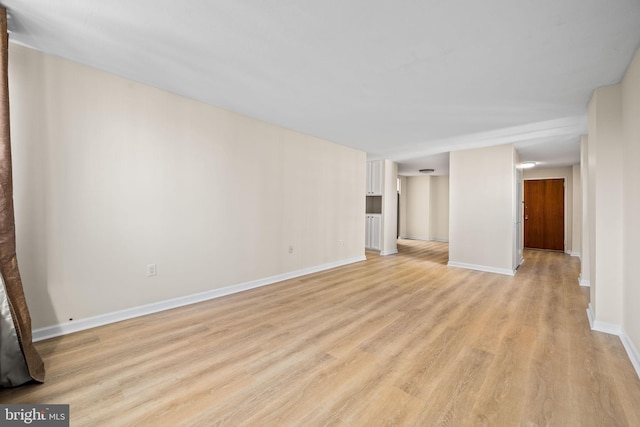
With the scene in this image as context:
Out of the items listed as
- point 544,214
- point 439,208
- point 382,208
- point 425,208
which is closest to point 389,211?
point 382,208

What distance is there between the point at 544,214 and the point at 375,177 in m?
5.04

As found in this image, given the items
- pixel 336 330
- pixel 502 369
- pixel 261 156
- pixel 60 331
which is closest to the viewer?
pixel 502 369

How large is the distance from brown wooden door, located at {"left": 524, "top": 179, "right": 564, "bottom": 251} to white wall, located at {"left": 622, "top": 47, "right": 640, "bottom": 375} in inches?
243

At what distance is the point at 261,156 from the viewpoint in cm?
396

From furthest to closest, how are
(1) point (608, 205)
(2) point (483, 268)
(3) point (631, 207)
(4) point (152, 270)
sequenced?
(2) point (483, 268)
(4) point (152, 270)
(1) point (608, 205)
(3) point (631, 207)

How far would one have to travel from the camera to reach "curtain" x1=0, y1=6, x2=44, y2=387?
1.69 metres

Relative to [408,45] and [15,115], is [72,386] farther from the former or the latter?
[408,45]

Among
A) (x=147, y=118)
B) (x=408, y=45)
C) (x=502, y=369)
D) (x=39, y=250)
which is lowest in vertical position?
(x=502, y=369)

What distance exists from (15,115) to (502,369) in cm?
429

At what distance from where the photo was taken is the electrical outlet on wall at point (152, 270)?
290cm

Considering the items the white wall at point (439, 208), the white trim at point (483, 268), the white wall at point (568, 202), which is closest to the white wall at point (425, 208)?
the white wall at point (439, 208)

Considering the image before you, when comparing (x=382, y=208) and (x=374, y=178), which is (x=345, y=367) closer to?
(x=382, y=208)

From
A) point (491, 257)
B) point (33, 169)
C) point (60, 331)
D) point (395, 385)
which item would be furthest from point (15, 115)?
point (491, 257)

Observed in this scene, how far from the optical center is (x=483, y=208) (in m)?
5.21
